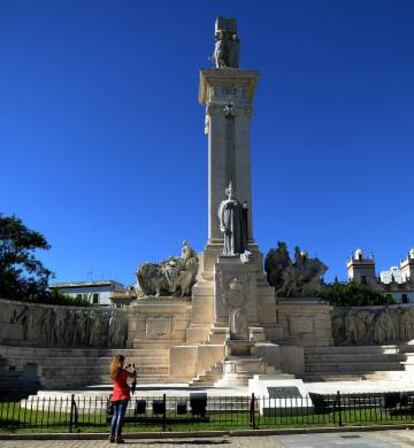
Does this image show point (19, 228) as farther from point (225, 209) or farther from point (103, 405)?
point (103, 405)

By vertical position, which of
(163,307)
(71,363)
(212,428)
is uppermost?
(163,307)

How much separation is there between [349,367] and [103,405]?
13661 millimetres

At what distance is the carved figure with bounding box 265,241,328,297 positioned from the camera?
1164 inches

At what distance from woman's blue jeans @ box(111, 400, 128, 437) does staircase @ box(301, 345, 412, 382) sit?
13.7m

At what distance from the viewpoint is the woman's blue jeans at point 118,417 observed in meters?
10.9

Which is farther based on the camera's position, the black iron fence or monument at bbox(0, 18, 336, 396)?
monument at bbox(0, 18, 336, 396)

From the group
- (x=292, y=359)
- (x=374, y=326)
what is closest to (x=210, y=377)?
(x=292, y=359)

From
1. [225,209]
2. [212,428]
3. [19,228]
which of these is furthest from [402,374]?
[19,228]

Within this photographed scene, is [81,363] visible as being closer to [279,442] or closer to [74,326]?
[74,326]

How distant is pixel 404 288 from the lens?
274 ft

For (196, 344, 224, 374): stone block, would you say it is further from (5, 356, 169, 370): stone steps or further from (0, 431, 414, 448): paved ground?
(0, 431, 414, 448): paved ground

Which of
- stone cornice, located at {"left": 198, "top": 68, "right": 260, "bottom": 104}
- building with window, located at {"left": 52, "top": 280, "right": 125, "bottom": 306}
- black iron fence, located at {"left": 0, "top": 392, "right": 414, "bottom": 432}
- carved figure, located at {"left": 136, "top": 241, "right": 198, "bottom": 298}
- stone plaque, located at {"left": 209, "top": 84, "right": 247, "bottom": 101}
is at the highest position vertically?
stone cornice, located at {"left": 198, "top": 68, "right": 260, "bottom": 104}

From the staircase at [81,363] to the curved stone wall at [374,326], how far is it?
31.5 ft

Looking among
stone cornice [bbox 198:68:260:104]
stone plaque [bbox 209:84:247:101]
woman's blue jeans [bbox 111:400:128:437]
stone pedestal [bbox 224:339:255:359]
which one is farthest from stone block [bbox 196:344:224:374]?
stone cornice [bbox 198:68:260:104]
